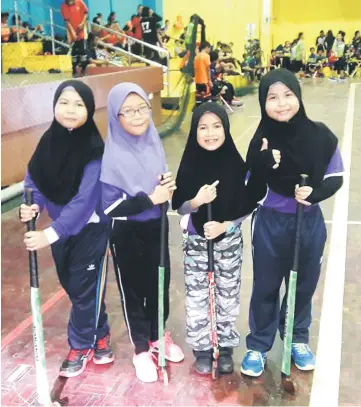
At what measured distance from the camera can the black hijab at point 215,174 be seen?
246 cm

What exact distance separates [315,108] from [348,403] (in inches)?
421

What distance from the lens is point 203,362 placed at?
108 inches

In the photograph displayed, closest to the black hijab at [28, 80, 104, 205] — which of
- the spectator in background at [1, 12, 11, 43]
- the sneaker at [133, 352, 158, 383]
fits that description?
the sneaker at [133, 352, 158, 383]

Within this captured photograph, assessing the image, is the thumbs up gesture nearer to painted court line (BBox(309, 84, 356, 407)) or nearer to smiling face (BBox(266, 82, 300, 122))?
smiling face (BBox(266, 82, 300, 122))

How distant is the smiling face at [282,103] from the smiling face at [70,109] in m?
0.86

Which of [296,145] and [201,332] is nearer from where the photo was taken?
[296,145]

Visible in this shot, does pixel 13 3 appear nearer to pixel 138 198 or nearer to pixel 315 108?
pixel 315 108

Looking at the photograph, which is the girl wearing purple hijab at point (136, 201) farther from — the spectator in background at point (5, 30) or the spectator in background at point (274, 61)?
the spectator in background at point (274, 61)

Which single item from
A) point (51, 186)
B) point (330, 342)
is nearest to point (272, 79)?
point (51, 186)

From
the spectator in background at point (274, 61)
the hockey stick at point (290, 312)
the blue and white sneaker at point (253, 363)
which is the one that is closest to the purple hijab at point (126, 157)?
the hockey stick at point (290, 312)

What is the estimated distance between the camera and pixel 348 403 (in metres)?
2.52

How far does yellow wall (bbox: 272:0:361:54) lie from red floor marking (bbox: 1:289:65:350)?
78.0 feet

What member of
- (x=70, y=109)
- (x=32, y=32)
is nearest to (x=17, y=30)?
(x=32, y=32)

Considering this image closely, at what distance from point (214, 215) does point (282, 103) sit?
1.98ft
